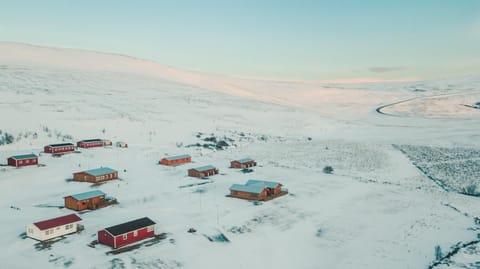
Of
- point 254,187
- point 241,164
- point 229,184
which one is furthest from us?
point 241,164

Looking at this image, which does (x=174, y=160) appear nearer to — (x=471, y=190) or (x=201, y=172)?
(x=201, y=172)

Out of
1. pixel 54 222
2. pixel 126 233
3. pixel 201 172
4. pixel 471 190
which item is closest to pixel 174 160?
pixel 201 172

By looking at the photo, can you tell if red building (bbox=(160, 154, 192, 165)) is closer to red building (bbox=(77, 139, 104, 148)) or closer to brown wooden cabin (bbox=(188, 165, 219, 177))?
brown wooden cabin (bbox=(188, 165, 219, 177))

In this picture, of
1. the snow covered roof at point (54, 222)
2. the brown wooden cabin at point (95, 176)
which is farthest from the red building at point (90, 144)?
the snow covered roof at point (54, 222)

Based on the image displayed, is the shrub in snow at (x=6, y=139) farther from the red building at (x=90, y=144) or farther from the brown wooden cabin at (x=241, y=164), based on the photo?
the brown wooden cabin at (x=241, y=164)

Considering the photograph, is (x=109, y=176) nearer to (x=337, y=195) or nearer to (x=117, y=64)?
(x=337, y=195)

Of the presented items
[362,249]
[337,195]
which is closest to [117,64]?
[337,195]
